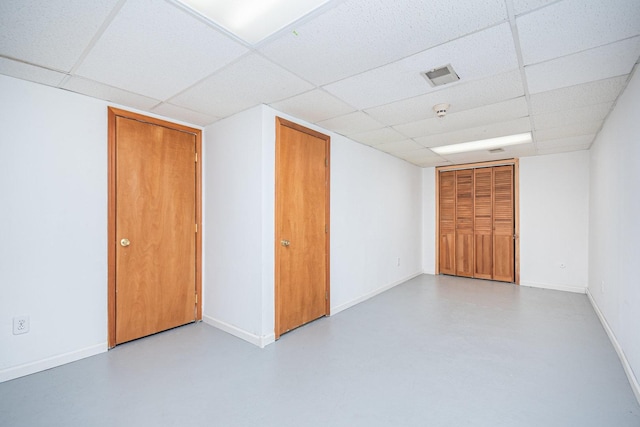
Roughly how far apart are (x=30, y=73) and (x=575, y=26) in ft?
12.1

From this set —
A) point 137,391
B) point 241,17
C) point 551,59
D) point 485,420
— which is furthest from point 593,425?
point 241,17

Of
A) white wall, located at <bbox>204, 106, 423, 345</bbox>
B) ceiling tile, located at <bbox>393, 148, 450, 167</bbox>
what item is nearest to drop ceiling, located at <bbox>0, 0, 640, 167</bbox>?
white wall, located at <bbox>204, 106, 423, 345</bbox>

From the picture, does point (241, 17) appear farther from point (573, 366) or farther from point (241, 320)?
point (573, 366)

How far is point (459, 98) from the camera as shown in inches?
108

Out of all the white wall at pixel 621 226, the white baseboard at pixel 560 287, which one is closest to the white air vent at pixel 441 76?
the white wall at pixel 621 226

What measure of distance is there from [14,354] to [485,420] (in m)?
3.45

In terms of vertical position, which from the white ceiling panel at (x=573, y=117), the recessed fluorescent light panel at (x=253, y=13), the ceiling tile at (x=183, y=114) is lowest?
the white ceiling panel at (x=573, y=117)

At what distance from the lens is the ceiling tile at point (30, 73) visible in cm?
214

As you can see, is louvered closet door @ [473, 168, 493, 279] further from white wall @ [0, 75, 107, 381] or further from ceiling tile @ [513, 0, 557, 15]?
white wall @ [0, 75, 107, 381]

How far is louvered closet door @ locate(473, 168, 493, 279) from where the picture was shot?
227 inches

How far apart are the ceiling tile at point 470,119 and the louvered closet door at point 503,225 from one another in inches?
103

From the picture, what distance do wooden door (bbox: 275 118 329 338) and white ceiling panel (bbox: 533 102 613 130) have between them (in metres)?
2.42

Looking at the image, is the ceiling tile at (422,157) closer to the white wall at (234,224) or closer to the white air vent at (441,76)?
the white air vent at (441,76)

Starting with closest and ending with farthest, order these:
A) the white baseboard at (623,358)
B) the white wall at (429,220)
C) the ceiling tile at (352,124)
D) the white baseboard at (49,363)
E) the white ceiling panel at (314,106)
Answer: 1. the white baseboard at (623,358)
2. the white baseboard at (49,363)
3. the white ceiling panel at (314,106)
4. the ceiling tile at (352,124)
5. the white wall at (429,220)
